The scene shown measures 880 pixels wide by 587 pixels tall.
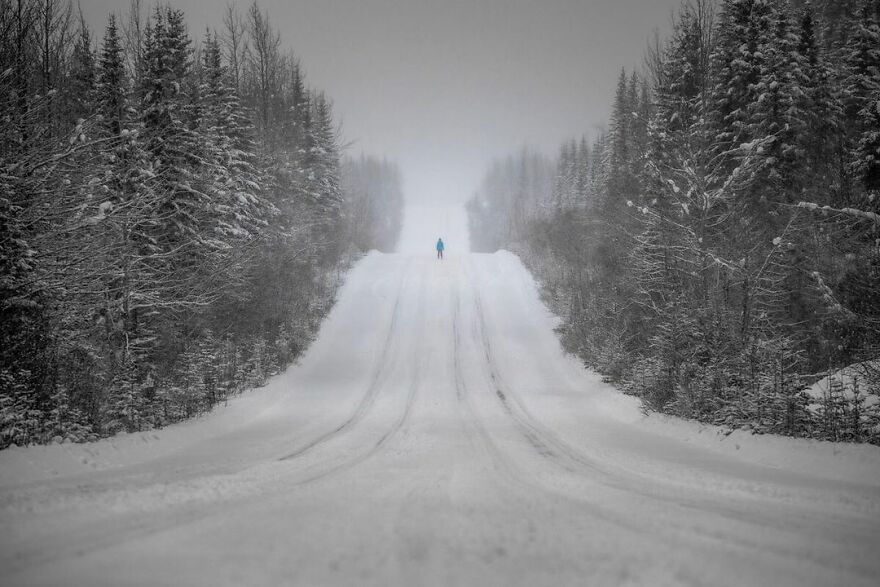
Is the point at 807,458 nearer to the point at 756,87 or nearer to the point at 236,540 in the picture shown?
the point at 236,540

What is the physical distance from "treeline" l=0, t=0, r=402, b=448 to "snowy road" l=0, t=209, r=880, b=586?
258 cm

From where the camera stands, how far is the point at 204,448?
23.0ft

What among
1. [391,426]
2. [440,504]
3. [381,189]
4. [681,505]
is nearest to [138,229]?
[391,426]

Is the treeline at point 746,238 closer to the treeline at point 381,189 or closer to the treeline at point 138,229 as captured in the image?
the treeline at point 138,229

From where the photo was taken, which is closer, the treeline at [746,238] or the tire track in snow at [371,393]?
the tire track in snow at [371,393]

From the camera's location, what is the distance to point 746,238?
10469 mm

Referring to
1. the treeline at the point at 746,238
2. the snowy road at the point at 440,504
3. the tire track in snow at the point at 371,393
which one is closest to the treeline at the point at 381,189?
the tire track in snow at the point at 371,393

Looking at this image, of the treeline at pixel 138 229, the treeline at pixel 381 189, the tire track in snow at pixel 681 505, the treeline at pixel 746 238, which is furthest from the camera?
the treeline at pixel 381 189

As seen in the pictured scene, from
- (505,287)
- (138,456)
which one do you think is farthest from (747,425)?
(505,287)

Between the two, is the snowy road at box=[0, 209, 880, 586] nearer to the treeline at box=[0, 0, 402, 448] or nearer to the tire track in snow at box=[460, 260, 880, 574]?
the tire track in snow at box=[460, 260, 880, 574]

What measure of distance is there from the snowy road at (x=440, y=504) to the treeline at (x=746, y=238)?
5.17ft

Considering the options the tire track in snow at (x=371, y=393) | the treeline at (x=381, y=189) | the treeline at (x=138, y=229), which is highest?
the treeline at (x=381, y=189)

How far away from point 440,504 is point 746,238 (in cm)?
1077

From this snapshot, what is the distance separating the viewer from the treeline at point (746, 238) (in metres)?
8.15
